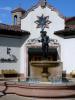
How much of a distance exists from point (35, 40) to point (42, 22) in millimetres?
1813

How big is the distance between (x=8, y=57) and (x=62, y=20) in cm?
585

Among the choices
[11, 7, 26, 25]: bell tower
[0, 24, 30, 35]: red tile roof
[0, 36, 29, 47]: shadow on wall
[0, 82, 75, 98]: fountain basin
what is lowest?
[0, 82, 75, 98]: fountain basin

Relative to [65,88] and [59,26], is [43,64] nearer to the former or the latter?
[65,88]

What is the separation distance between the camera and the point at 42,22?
87.1 ft

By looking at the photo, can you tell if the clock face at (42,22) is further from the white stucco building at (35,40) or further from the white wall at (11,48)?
the white wall at (11,48)

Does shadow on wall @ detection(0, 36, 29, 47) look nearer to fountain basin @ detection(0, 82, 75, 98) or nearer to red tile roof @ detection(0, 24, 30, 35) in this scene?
red tile roof @ detection(0, 24, 30, 35)

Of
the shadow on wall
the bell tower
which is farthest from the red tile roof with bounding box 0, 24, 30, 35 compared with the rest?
the bell tower

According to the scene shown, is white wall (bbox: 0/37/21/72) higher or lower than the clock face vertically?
lower

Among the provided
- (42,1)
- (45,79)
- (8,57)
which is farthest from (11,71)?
(45,79)

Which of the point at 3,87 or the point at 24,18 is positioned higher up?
the point at 24,18

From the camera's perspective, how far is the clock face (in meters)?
26.3

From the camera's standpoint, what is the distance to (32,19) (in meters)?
26.7

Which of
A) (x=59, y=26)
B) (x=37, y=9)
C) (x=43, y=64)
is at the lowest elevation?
(x=43, y=64)

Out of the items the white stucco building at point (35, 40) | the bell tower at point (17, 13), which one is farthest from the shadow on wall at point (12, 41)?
the bell tower at point (17, 13)
